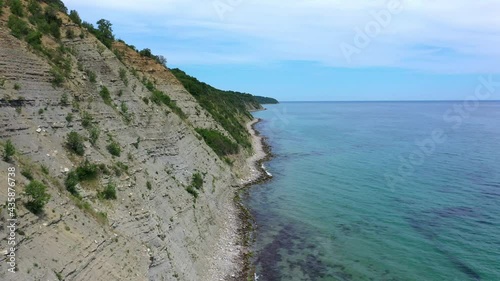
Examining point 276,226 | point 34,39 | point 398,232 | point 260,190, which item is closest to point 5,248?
point 34,39

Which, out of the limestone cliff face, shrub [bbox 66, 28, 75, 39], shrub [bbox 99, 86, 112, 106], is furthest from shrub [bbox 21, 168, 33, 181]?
shrub [bbox 66, 28, 75, 39]

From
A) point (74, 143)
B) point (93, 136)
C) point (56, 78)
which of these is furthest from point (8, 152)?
point (56, 78)

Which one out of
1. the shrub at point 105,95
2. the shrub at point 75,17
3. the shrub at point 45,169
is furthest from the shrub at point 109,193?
the shrub at point 75,17

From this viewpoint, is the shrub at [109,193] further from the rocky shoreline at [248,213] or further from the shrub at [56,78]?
the rocky shoreline at [248,213]

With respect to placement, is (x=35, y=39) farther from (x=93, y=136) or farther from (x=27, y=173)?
(x=27, y=173)

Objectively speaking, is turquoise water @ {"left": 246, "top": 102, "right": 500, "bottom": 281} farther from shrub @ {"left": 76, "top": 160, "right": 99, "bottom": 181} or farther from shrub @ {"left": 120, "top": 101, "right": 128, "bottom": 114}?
shrub @ {"left": 120, "top": 101, "right": 128, "bottom": 114}

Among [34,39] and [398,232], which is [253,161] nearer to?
[398,232]

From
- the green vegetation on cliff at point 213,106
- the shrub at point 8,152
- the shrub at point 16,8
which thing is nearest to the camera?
the shrub at point 8,152
